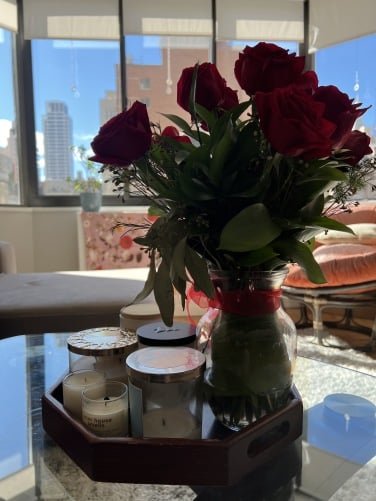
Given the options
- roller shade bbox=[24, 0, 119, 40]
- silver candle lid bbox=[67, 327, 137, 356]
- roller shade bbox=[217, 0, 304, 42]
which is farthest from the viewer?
roller shade bbox=[217, 0, 304, 42]

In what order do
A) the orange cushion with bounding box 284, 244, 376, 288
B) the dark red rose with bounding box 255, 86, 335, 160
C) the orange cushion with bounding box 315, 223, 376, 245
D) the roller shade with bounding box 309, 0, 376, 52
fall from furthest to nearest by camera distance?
the roller shade with bounding box 309, 0, 376, 52
the orange cushion with bounding box 315, 223, 376, 245
the orange cushion with bounding box 284, 244, 376, 288
the dark red rose with bounding box 255, 86, 335, 160

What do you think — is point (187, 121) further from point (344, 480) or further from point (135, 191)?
point (344, 480)

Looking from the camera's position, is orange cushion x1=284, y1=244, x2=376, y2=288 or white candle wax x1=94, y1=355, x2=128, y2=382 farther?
orange cushion x1=284, y1=244, x2=376, y2=288

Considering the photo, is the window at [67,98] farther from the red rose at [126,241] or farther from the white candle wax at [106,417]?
the white candle wax at [106,417]

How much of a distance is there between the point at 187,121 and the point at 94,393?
Answer: 429mm

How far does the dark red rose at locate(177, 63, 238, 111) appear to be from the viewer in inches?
23.0

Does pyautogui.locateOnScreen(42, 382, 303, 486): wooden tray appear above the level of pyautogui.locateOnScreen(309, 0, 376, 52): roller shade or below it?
below

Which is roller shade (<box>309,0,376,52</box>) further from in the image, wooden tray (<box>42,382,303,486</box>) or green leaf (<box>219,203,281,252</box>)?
wooden tray (<box>42,382,303,486</box>)

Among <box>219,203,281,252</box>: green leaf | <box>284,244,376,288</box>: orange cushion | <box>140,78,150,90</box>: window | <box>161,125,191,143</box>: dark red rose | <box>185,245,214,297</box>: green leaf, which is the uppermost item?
<box>140,78,150,90</box>: window

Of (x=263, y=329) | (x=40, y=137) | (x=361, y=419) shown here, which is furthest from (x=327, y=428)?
(x=40, y=137)

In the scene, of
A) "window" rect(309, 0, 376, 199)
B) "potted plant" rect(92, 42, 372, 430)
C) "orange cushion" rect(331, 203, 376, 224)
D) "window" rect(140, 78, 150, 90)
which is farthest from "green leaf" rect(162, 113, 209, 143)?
"window" rect(140, 78, 150, 90)

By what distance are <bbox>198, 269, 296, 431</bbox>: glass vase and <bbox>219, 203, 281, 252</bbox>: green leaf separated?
9cm

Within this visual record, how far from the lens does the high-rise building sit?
3.46 m

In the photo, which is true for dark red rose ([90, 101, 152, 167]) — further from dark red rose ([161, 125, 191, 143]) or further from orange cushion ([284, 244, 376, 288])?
orange cushion ([284, 244, 376, 288])
